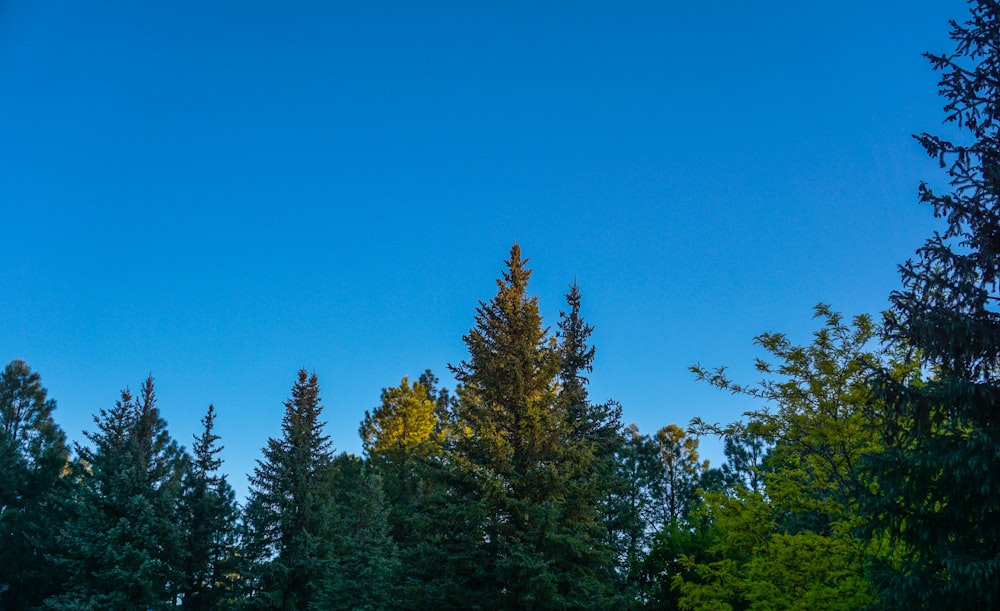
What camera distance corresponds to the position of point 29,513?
113ft

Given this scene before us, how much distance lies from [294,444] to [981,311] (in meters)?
28.2

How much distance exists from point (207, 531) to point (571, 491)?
20666 millimetres

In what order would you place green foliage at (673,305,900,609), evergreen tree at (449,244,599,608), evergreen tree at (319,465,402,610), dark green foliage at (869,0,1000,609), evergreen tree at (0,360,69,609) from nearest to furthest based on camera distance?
1. dark green foliage at (869,0,1000,609)
2. green foliage at (673,305,900,609)
3. evergreen tree at (449,244,599,608)
4. evergreen tree at (319,465,402,610)
5. evergreen tree at (0,360,69,609)

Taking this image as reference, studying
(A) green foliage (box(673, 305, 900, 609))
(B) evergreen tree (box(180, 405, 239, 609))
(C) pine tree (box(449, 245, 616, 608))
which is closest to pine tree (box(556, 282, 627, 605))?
(C) pine tree (box(449, 245, 616, 608))

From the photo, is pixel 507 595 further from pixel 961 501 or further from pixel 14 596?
pixel 14 596

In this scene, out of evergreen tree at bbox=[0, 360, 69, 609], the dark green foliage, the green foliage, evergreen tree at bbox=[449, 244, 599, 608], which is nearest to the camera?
the dark green foliage

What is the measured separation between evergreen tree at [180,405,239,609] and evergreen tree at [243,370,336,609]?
3400 mm

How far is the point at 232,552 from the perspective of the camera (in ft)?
106

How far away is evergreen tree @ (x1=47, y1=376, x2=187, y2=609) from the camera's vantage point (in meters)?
28.1

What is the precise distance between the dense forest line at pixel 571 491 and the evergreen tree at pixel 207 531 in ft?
0.31

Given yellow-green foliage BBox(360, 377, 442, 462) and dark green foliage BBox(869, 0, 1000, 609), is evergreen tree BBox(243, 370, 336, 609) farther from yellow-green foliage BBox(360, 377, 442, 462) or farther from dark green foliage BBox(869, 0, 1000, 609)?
dark green foliage BBox(869, 0, 1000, 609)

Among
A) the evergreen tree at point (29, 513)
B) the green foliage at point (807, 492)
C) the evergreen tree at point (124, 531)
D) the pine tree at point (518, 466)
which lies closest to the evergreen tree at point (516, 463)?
the pine tree at point (518, 466)

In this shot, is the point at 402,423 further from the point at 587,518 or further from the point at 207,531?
the point at 587,518

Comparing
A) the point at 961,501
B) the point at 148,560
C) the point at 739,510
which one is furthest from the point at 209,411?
the point at 961,501
